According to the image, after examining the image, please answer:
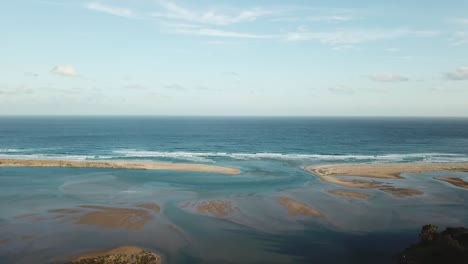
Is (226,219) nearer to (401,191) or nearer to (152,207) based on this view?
(152,207)

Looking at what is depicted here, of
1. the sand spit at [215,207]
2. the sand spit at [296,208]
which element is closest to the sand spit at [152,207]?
the sand spit at [215,207]

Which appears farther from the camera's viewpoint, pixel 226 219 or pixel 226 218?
pixel 226 218

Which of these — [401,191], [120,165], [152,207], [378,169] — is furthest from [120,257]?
[378,169]

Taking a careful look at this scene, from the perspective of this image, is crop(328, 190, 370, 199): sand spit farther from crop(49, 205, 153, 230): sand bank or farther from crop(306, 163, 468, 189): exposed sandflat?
crop(49, 205, 153, 230): sand bank

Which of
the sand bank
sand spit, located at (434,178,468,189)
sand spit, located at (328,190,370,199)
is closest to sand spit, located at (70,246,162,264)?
the sand bank

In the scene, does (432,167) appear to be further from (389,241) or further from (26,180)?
(26,180)

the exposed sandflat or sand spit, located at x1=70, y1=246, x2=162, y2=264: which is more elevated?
the exposed sandflat
